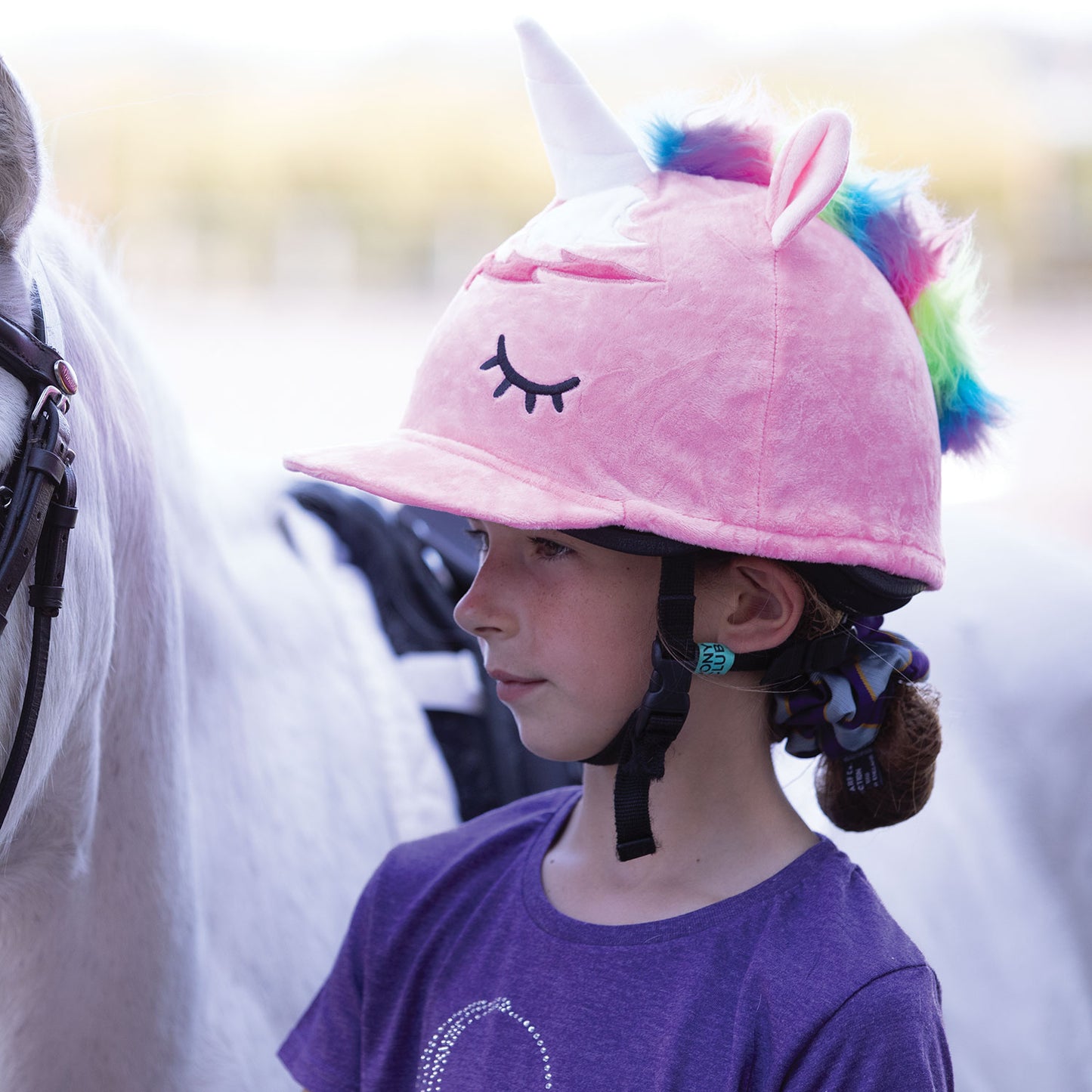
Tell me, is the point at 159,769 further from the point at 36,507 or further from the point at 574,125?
the point at 574,125

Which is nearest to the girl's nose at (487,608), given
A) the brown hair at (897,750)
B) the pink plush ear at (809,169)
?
the brown hair at (897,750)

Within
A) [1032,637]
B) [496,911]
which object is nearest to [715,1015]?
[496,911]

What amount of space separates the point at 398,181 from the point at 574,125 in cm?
1227

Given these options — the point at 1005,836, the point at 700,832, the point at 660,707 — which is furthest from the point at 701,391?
the point at 1005,836

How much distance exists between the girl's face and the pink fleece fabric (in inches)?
2.9

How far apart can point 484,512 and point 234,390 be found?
8611 millimetres

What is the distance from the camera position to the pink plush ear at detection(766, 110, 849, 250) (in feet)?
Result: 2.76

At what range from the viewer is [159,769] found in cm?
105

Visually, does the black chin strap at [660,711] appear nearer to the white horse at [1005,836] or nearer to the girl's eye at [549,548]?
the girl's eye at [549,548]

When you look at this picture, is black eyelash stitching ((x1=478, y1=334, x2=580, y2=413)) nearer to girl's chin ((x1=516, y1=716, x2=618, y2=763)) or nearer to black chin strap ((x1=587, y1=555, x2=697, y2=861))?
black chin strap ((x1=587, y1=555, x2=697, y2=861))

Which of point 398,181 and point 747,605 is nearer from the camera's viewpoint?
point 747,605

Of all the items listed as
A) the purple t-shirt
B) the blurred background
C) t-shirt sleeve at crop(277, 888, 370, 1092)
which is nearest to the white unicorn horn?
the purple t-shirt

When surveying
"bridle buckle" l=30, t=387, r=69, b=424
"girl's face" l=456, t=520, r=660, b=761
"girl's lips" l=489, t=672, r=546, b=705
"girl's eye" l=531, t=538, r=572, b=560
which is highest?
"bridle buckle" l=30, t=387, r=69, b=424

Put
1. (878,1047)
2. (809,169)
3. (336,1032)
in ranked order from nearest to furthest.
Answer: (878,1047), (809,169), (336,1032)
